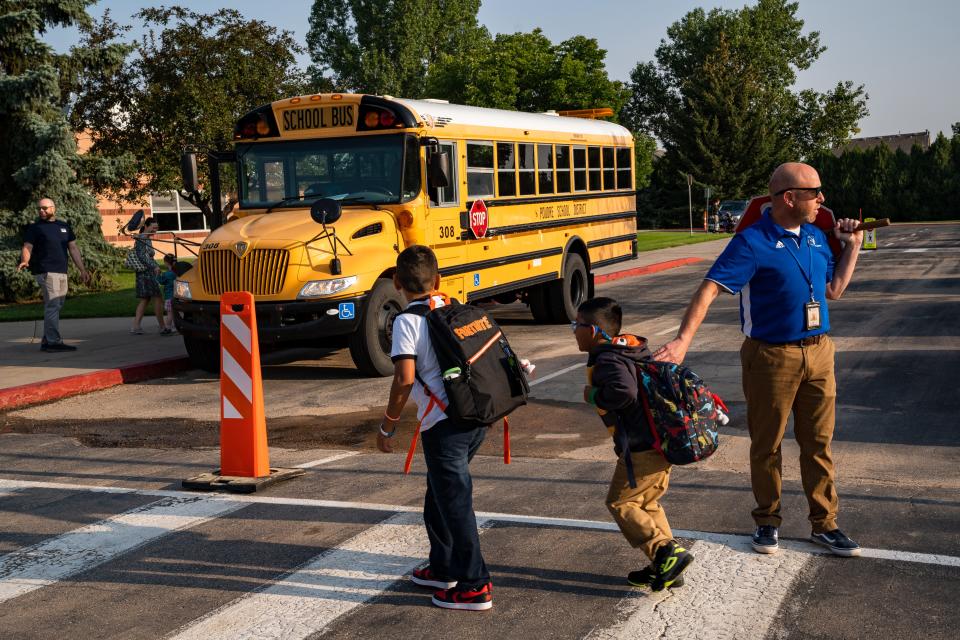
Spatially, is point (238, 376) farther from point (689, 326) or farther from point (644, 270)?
point (644, 270)

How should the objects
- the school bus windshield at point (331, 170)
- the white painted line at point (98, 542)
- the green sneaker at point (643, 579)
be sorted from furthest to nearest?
1. the school bus windshield at point (331, 170)
2. the white painted line at point (98, 542)
3. the green sneaker at point (643, 579)

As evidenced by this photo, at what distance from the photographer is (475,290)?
1299 centimetres

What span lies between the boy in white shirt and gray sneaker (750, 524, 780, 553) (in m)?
1.37

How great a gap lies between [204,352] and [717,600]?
873cm

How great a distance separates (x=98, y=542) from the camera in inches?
224

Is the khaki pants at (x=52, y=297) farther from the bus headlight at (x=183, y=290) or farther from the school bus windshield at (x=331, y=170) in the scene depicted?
the school bus windshield at (x=331, y=170)

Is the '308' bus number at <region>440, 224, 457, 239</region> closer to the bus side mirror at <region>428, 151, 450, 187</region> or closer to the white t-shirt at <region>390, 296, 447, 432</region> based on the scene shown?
the bus side mirror at <region>428, 151, 450, 187</region>

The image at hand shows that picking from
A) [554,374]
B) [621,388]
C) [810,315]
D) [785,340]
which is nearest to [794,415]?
[785,340]

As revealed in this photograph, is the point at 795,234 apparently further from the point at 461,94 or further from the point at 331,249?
the point at 461,94

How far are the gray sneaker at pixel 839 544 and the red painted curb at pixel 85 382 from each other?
828 centimetres

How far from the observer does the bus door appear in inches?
467

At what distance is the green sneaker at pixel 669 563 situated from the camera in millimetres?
4469

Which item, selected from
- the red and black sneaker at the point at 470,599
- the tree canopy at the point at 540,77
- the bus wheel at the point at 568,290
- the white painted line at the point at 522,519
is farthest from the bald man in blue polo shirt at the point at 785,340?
the tree canopy at the point at 540,77

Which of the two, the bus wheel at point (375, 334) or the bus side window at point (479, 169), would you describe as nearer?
the bus wheel at point (375, 334)
